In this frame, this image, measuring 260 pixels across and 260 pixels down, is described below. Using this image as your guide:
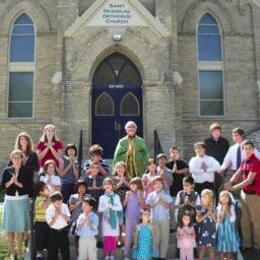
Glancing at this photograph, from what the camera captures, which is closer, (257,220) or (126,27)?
(257,220)

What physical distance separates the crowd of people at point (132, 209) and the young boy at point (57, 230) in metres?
0.02

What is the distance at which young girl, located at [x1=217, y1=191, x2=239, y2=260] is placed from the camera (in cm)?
784

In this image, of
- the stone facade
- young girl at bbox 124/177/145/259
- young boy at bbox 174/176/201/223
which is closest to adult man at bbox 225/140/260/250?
young boy at bbox 174/176/201/223

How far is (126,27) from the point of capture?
622 inches

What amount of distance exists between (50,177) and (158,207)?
204 cm

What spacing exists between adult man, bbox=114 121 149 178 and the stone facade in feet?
19.3

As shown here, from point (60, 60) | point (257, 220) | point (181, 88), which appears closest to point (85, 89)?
point (60, 60)

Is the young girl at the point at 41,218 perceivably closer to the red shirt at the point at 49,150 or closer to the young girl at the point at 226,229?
the red shirt at the point at 49,150

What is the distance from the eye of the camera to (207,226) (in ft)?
26.2

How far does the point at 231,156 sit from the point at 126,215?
237 centimetres

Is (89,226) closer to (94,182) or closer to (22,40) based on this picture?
(94,182)

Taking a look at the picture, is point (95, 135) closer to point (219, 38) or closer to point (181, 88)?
point (181, 88)

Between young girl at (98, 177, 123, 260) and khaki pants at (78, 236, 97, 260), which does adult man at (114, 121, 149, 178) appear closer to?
young girl at (98, 177, 123, 260)

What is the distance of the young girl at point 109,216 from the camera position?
8047 millimetres
